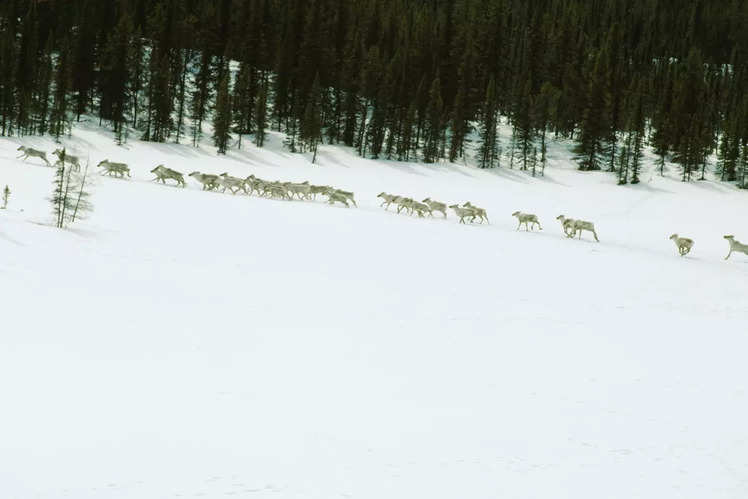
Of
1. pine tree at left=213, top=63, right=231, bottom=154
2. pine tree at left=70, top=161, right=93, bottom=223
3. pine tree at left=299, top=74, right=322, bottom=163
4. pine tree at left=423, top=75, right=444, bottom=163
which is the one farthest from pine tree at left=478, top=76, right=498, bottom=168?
pine tree at left=70, top=161, right=93, bottom=223

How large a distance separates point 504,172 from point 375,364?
194 ft

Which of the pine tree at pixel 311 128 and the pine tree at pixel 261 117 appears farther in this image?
the pine tree at pixel 311 128

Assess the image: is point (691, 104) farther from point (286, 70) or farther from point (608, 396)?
point (608, 396)

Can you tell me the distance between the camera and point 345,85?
76.7m

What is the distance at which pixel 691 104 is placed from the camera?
89.6 m

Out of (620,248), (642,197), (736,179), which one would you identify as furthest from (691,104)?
(620,248)

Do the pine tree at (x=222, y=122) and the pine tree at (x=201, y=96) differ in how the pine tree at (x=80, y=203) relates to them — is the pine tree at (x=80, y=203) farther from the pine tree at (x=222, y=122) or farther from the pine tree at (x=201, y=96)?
the pine tree at (x=201, y=96)

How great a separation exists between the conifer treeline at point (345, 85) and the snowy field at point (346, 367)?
42.3 metres

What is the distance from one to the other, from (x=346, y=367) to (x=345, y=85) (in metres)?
67.8

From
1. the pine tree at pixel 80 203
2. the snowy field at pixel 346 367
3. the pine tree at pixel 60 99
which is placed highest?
the pine tree at pixel 60 99

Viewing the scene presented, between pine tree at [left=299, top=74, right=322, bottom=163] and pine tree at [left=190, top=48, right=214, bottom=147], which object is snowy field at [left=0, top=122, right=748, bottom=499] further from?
pine tree at [left=190, top=48, right=214, bottom=147]

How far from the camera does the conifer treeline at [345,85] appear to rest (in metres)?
66.6

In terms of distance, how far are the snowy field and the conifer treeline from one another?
1666 inches

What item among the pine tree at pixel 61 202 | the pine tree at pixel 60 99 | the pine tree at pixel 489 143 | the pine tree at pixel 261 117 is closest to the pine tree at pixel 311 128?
the pine tree at pixel 261 117
